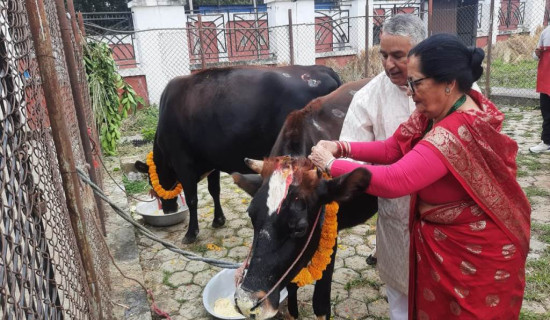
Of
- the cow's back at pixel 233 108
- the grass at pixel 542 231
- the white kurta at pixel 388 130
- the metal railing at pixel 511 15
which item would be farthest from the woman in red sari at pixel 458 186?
the metal railing at pixel 511 15

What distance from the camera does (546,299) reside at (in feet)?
10.6

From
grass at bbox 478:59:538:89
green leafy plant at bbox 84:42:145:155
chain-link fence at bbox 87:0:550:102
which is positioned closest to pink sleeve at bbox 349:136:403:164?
green leafy plant at bbox 84:42:145:155

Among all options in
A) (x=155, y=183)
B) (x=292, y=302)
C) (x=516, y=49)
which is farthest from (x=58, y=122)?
(x=516, y=49)

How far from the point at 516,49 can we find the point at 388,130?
631 inches

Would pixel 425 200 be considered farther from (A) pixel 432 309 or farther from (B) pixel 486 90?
(B) pixel 486 90

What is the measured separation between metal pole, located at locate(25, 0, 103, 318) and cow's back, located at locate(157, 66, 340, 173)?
2465 millimetres

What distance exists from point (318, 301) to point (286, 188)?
1296mm

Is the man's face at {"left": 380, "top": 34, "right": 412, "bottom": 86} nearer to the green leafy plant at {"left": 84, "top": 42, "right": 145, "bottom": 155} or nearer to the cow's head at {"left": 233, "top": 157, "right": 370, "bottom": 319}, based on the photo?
the cow's head at {"left": 233, "top": 157, "right": 370, "bottom": 319}

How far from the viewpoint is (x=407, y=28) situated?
91.0 inches

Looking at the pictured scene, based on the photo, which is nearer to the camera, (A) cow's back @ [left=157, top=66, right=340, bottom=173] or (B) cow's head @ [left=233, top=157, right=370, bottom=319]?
(B) cow's head @ [left=233, top=157, right=370, bottom=319]

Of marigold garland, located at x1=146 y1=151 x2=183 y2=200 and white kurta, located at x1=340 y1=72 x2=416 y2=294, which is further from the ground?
white kurta, located at x1=340 y1=72 x2=416 y2=294

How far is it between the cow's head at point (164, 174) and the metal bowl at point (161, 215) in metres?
0.08

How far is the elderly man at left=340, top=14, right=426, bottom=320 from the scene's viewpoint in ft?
7.67

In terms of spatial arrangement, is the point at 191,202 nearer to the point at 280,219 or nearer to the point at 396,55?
the point at 280,219
